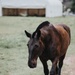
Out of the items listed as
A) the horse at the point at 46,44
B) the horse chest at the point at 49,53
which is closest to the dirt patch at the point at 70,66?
the horse at the point at 46,44

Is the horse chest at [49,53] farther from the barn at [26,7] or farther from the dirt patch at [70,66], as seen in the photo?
the barn at [26,7]

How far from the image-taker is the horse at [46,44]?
21.8 ft

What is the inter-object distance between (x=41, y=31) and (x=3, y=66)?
3540mm

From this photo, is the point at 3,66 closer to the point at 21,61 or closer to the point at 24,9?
the point at 21,61

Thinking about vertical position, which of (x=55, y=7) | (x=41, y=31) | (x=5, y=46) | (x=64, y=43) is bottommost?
(x=55, y=7)

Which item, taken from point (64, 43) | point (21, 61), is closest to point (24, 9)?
point (21, 61)

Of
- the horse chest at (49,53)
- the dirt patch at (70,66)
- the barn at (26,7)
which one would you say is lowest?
the barn at (26,7)

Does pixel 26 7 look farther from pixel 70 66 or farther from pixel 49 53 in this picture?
pixel 49 53

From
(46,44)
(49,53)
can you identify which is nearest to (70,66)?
(49,53)

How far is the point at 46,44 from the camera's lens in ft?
23.9

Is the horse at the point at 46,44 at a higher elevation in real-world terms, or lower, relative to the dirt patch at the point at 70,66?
higher

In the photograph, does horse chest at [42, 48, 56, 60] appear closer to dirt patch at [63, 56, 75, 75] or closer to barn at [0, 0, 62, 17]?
dirt patch at [63, 56, 75, 75]

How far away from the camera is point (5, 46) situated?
1475cm

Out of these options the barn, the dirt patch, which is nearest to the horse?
the dirt patch
